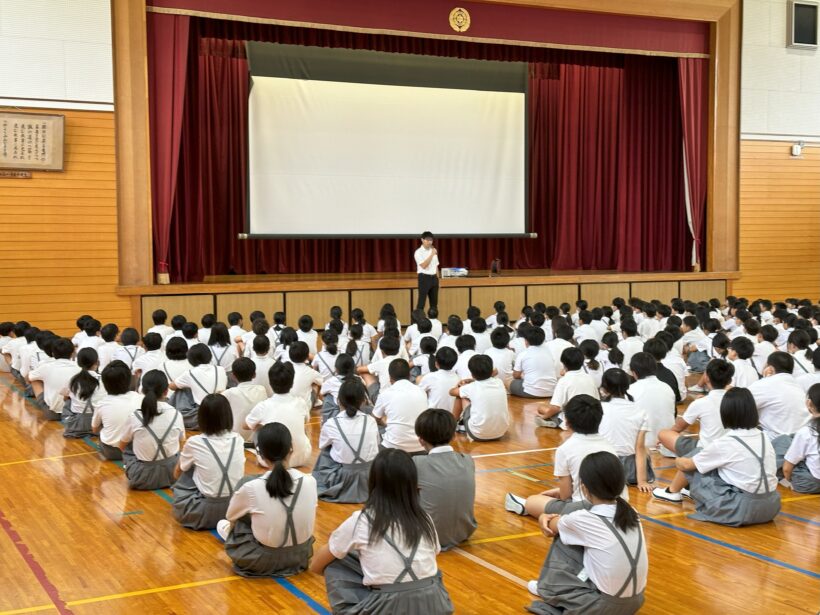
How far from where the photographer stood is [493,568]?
15.6ft

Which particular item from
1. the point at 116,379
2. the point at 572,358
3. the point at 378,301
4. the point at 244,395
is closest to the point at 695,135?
the point at 378,301

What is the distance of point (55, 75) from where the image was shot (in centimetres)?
1234

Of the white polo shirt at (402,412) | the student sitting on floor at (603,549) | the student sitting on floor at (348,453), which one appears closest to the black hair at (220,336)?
the white polo shirt at (402,412)

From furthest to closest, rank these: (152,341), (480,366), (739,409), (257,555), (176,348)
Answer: (152,341), (176,348), (480,366), (739,409), (257,555)

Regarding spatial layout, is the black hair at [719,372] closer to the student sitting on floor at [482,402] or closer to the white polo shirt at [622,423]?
the white polo shirt at [622,423]

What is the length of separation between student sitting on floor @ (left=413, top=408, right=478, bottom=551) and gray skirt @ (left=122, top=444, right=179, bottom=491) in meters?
2.13

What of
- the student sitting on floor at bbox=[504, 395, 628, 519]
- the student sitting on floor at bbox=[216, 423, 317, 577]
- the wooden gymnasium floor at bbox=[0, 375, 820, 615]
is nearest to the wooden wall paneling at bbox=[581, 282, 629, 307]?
the wooden gymnasium floor at bbox=[0, 375, 820, 615]

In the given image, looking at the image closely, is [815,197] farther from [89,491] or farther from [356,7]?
[89,491]

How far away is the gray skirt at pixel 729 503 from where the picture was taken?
537 centimetres

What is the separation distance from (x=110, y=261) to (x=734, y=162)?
434 inches

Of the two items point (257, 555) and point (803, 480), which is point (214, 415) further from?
point (803, 480)

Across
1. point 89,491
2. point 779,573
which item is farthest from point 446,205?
point 779,573

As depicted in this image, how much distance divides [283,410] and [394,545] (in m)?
2.49

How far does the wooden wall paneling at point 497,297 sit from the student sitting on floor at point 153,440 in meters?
9.07
